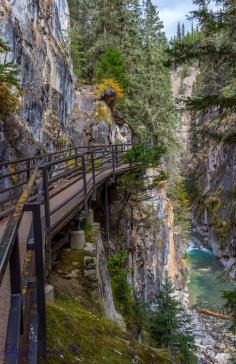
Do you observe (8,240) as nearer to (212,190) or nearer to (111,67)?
(111,67)

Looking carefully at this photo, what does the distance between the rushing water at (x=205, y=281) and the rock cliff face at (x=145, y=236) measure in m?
2.06

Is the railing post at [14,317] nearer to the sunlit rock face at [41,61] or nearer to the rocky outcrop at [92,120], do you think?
the sunlit rock face at [41,61]

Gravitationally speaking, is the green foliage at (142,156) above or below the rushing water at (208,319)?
above

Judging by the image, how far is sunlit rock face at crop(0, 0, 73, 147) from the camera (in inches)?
520

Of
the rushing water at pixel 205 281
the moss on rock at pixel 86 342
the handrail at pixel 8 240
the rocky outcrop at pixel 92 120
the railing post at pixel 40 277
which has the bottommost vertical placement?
the rushing water at pixel 205 281

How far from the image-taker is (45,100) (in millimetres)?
Result: 16359

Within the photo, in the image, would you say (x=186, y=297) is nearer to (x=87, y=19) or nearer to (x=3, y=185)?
(x=3, y=185)

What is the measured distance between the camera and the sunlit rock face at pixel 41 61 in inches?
520

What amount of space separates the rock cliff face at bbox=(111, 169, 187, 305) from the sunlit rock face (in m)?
4.75

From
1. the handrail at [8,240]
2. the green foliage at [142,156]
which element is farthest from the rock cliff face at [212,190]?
the handrail at [8,240]

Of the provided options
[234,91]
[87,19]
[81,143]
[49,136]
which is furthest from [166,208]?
[87,19]

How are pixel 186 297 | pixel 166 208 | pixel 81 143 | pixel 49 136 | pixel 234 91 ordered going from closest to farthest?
pixel 234 91 < pixel 49 136 < pixel 81 143 < pixel 166 208 < pixel 186 297

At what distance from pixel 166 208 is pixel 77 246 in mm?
20972

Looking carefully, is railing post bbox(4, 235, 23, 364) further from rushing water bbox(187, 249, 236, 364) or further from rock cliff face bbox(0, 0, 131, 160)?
rushing water bbox(187, 249, 236, 364)
